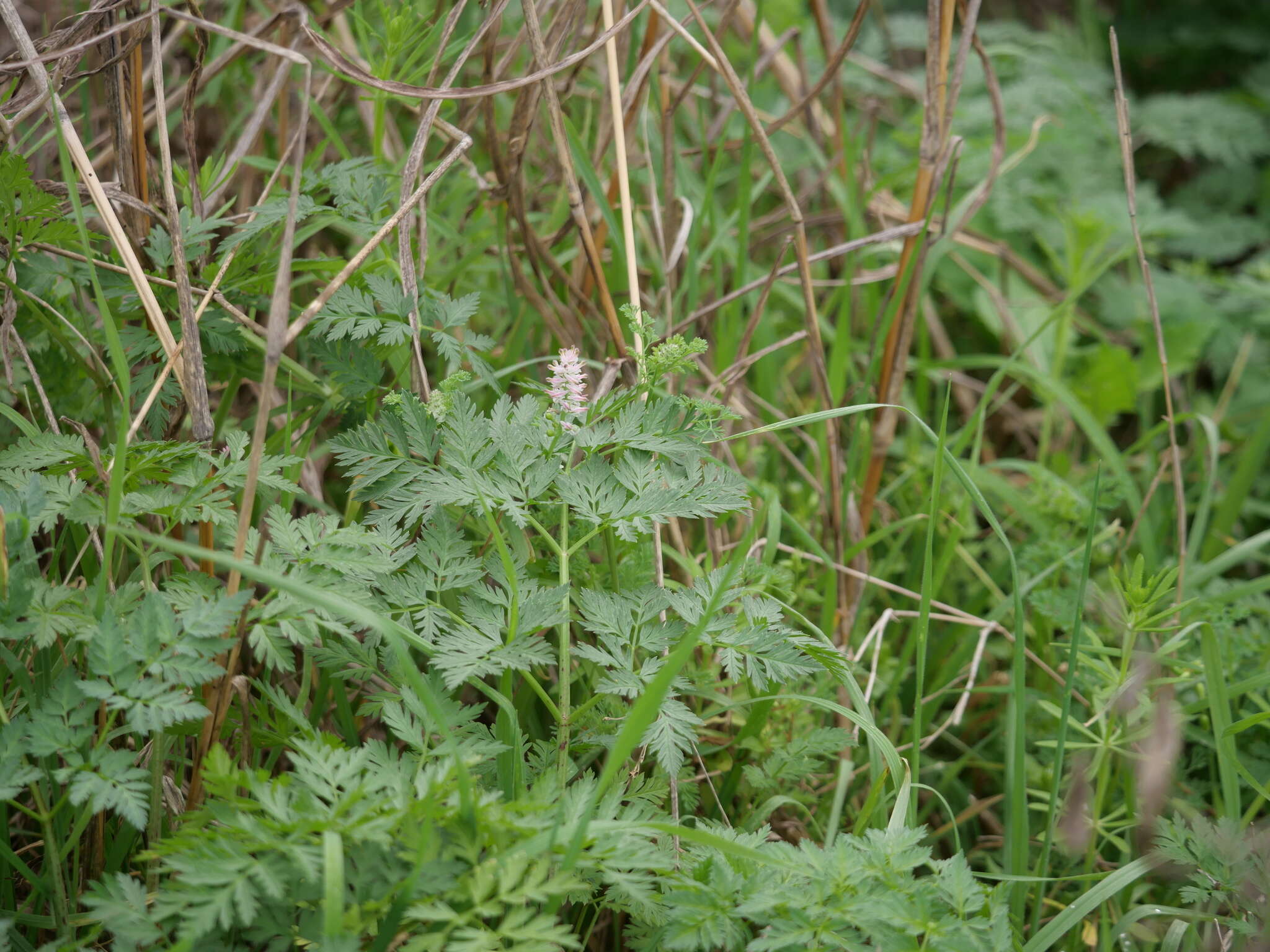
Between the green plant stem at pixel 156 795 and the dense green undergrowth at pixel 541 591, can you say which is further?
the green plant stem at pixel 156 795

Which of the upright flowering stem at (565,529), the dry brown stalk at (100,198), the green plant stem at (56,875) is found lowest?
the green plant stem at (56,875)

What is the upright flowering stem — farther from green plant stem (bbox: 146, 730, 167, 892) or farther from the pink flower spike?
green plant stem (bbox: 146, 730, 167, 892)

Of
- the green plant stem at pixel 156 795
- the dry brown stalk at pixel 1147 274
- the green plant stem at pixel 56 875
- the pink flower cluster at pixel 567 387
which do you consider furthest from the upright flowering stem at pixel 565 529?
the dry brown stalk at pixel 1147 274

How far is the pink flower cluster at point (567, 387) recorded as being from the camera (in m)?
1.31

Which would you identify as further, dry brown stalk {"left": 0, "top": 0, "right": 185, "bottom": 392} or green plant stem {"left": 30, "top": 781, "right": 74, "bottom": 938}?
dry brown stalk {"left": 0, "top": 0, "right": 185, "bottom": 392}

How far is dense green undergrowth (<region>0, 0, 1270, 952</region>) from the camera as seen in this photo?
1.04 metres

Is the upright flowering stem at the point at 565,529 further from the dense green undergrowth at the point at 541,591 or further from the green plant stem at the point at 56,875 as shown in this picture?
the green plant stem at the point at 56,875

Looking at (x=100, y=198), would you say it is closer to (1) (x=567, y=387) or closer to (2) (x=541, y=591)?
(1) (x=567, y=387)

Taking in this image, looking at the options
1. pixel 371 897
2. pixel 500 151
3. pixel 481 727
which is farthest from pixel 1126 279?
pixel 371 897

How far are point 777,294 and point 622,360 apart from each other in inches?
51.1

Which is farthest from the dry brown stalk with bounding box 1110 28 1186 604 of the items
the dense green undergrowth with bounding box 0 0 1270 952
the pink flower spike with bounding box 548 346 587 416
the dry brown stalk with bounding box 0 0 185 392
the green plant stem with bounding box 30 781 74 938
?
the green plant stem with bounding box 30 781 74 938

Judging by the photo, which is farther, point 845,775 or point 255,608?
point 845,775

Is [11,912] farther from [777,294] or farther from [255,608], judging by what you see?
[777,294]

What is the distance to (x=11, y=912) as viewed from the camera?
46.3 inches
